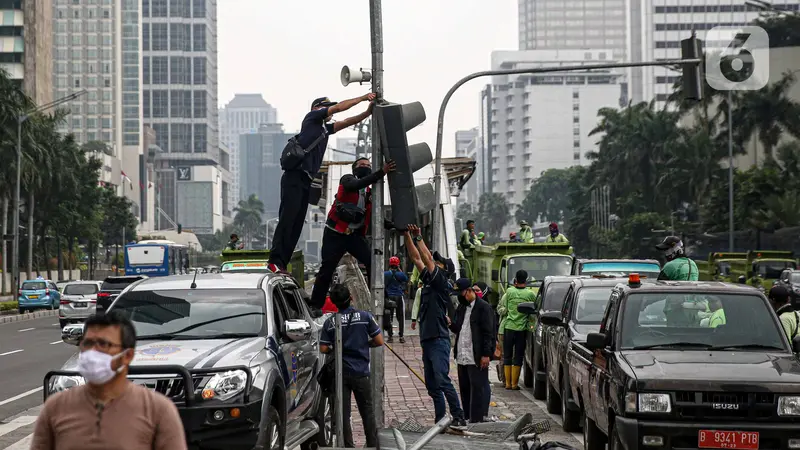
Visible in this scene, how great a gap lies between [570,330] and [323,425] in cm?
358

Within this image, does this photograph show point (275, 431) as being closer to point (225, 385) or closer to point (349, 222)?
point (225, 385)

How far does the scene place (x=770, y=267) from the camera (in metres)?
39.4

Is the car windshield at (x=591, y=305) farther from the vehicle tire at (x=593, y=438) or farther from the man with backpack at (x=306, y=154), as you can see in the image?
the man with backpack at (x=306, y=154)

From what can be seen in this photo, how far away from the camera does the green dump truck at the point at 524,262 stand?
28.8 m

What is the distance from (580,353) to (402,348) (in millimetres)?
14041

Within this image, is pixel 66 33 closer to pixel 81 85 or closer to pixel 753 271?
pixel 81 85

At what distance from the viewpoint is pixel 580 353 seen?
11.6 metres

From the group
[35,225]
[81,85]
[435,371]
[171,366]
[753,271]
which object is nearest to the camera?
[171,366]

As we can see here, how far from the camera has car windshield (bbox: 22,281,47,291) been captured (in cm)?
5262

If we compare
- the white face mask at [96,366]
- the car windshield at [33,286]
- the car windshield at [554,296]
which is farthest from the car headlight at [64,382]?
the car windshield at [33,286]

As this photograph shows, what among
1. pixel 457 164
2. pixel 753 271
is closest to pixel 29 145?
pixel 457 164

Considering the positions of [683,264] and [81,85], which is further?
[81,85]

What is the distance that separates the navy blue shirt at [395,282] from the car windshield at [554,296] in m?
8.44

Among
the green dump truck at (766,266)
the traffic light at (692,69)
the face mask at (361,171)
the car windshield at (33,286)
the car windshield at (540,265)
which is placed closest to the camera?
the face mask at (361,171)
